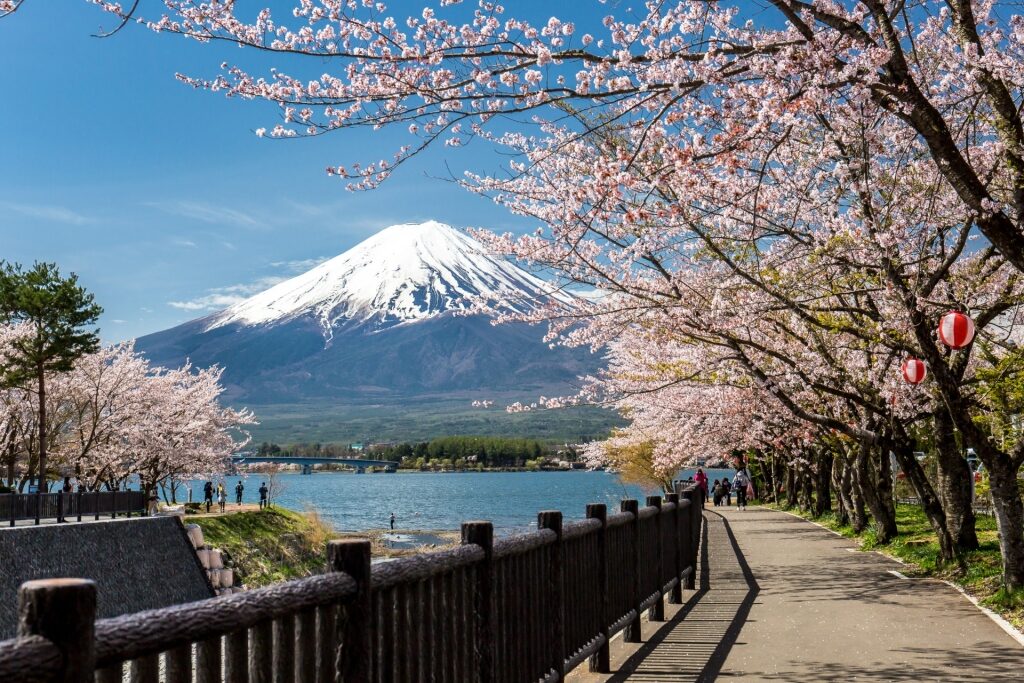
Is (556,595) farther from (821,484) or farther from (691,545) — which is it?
(821,484)

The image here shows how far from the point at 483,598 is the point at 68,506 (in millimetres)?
27306

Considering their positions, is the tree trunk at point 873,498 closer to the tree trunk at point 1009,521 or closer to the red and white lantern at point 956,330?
the tree trunk at point 1009,521

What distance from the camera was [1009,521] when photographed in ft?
36.4

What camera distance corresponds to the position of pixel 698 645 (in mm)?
8836

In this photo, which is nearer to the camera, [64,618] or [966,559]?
[64,618]

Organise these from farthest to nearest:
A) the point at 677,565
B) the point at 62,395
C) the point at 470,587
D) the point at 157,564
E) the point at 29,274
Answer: the point at 62,395, the point at 29,274, the point at 157,564, the point at 677,565, the point at 470,587

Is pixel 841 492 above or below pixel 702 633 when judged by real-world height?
above

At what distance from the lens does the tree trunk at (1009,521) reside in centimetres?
1082

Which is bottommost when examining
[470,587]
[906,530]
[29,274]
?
[906,530]

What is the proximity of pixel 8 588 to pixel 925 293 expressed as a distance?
1156cm

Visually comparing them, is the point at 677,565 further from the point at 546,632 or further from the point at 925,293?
the point at 546,632

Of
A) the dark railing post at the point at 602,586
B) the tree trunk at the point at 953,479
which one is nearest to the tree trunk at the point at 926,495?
the tree trunk at the point at 953,479

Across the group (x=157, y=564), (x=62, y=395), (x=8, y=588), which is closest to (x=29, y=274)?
(x=62, y=395)

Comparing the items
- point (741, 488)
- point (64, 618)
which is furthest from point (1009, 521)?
point (741, 488)
